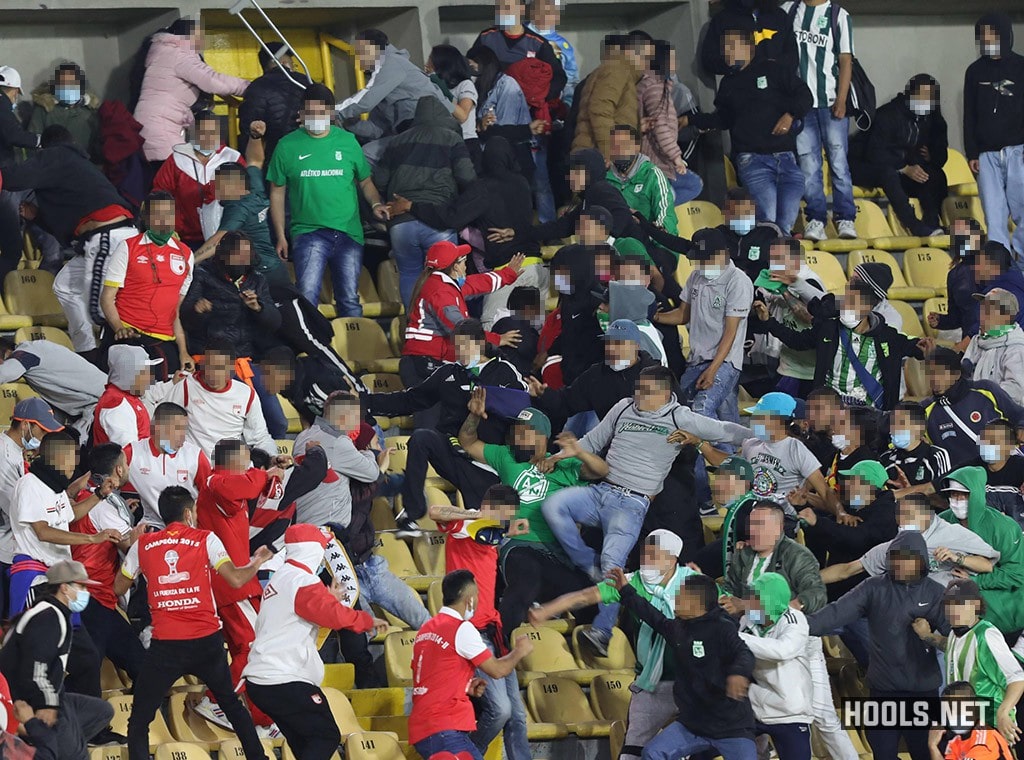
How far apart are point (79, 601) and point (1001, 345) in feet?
20.4

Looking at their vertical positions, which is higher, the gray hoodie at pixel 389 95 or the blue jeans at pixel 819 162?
the gray hoodie at pixel 389 95

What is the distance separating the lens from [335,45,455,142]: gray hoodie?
14195 millimetres

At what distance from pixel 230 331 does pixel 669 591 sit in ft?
10.8

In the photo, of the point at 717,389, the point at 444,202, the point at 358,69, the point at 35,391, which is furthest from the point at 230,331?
the point at 358,69

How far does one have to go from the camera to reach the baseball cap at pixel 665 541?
1031 centimetres

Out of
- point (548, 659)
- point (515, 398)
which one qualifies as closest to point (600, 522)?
point (548, 659)

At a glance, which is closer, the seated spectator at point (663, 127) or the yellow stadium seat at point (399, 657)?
the yellow stadium seat at point (399, 657)

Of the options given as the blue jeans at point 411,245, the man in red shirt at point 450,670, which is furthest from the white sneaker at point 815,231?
the man in red shirt at point 450,670

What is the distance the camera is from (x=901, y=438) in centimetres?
1197

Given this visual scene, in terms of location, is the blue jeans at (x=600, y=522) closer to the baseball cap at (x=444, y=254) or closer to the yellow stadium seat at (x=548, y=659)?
the yellow stadium seat at (x=548, y=659)

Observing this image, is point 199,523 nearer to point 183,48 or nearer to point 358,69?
point 183,48

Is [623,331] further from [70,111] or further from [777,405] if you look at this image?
[70,111]

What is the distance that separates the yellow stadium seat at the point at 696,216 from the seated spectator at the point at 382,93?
6.23 ft

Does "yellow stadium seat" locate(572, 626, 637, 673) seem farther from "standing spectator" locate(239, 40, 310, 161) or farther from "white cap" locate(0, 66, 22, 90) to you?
"white cap" locate(0, 66, 22, 90)
